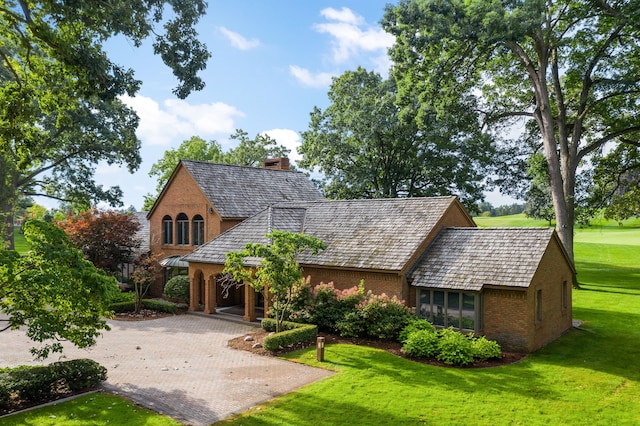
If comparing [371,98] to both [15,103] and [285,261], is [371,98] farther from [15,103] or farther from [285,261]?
[15,103]

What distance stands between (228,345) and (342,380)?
655 cm

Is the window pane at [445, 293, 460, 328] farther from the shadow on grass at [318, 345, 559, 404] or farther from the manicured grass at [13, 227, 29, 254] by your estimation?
Result: the manicured grass at [13, 227, 29, 254]

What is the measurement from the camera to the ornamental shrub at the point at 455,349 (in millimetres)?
16375

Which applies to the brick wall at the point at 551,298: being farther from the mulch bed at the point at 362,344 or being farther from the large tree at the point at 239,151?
the large tree at the point at 239,151

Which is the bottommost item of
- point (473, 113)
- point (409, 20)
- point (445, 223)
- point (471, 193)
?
point (445, 223)

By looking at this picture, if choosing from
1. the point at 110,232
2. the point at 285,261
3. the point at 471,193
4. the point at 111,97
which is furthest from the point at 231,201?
the point at 471,193

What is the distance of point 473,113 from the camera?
36.2m

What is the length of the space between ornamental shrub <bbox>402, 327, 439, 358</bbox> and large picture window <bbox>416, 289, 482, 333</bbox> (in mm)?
2042

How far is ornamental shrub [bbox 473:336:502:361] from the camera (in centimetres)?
1675

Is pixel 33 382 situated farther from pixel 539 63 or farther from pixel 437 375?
pixel 539 63

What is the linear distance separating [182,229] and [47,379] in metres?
19.3

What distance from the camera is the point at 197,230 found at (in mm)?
31094

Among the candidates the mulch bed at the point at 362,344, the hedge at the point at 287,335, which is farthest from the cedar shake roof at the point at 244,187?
the mulch bed at the point at 362,344

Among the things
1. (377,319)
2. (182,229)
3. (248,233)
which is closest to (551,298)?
(377,319)
